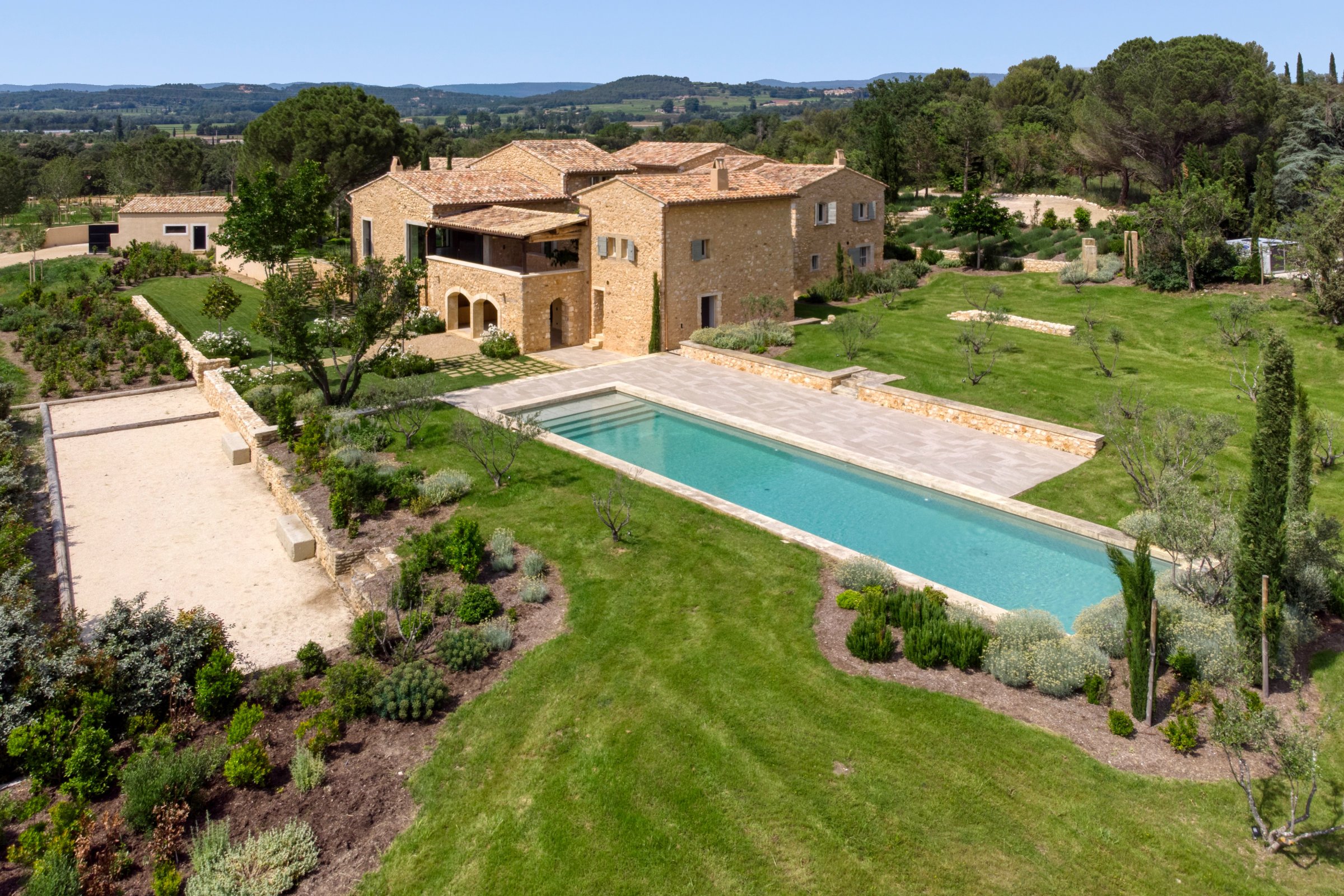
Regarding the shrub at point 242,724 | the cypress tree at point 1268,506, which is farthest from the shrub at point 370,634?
the cypress tree at point 1268,506

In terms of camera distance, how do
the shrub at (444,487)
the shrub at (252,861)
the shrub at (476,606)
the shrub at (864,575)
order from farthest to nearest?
1. the shrub at (444,487)
2. the shrub at (864,575)
3. the shrub at (476,606)
4. the shrub at (252,861)

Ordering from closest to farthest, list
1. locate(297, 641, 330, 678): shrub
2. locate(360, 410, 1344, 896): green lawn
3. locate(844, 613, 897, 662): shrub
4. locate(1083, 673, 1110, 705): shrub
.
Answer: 1. locate(360, 410, 1344, 896): green lawn
2. locate(1083, 673, 1110, 705): shrub
3. locate(844, 613, 897, 662): shrub
4. locate(297, 641, 330, 678): shrub

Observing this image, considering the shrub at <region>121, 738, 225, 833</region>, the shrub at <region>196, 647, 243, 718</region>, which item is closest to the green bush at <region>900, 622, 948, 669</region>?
the shrub at <region>121, 738, 225, 833</region>

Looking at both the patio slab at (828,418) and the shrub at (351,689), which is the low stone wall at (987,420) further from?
the shrub at (351,689)

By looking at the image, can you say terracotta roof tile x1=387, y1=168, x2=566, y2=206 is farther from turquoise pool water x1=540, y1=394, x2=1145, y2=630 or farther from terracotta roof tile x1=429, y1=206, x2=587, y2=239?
turquoise pool water x1=540, y1=394, x2=1145, y2=630

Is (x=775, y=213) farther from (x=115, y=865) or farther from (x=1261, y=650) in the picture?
(x=115, y=865)

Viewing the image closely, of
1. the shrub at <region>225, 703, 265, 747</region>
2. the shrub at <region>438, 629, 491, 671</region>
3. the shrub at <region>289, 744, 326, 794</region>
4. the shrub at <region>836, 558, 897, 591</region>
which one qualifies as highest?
the shrub at <region>836, 558, 897, 591</region>

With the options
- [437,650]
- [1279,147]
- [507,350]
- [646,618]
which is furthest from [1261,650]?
[1279,147]

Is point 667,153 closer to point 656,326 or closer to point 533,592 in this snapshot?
point 656,326
